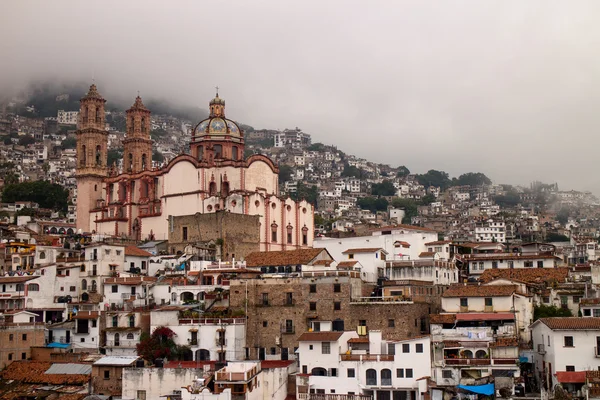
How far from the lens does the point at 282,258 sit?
58.8m

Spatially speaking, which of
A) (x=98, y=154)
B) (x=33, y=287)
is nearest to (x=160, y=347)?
(x=33, y=287)

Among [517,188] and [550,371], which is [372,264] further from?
[517,188]

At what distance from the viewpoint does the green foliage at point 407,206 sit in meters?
151

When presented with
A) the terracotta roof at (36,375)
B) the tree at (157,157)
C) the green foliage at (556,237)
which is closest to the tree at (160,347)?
the terracotta roof at (36,375)

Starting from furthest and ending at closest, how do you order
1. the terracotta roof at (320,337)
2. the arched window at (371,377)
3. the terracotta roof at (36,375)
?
1. the terracotta roof at (36,375)
2. the terracotta roof at (320,337)
3. the arched window at (371,377)

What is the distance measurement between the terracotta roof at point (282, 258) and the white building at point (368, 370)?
34.5 feet

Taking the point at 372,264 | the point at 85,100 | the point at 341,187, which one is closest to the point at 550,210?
the point at 341,187

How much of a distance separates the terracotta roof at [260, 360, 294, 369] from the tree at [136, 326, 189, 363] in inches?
189

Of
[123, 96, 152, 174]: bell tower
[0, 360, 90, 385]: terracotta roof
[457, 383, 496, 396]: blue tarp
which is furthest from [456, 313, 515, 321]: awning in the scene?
[123, 96, 152, 174]: bell tower

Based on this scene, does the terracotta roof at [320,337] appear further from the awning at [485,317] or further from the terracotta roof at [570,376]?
the terracotta roof at [570,376]

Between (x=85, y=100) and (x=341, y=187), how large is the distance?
89401 mm

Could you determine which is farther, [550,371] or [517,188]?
[517,188]

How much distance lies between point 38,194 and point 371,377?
3110 inches

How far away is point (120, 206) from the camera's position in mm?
81125
